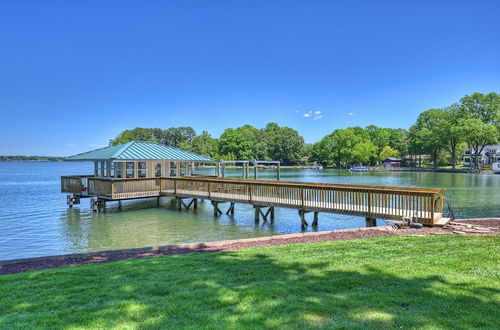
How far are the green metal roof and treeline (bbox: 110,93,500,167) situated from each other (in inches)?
2727

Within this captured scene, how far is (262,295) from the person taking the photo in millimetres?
4766

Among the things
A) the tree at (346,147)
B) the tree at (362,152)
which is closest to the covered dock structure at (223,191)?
the tree at (362,152)

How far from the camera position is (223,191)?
2020 centimetres

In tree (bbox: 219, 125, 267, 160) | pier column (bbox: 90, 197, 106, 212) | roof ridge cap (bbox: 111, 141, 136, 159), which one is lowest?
pier column (bbox: 90, 197, 106, 212)

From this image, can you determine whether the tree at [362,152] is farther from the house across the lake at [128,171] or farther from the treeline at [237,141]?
the house across the lake at [128,171]

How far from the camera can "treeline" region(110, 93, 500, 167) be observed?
256 feet

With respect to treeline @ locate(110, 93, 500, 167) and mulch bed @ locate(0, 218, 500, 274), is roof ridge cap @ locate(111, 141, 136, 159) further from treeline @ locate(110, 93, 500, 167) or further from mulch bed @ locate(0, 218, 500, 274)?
treeline @ locate(110, 93, 500, 167)

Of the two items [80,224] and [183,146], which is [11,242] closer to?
[80,224]

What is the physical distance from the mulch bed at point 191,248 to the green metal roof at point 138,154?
1363cm

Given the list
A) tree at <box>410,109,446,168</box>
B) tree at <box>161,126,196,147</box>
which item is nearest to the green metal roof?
tree at <box>410,109,446,168</box>

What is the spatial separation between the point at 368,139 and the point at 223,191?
340 feet

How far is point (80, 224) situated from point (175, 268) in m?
13.6

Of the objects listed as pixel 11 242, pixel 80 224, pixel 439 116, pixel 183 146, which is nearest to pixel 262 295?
pixel 11 242

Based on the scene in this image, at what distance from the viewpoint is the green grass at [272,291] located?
399 cm
